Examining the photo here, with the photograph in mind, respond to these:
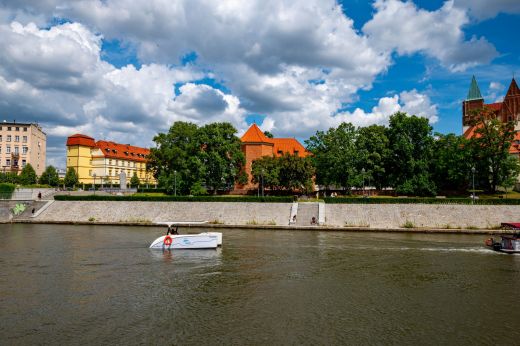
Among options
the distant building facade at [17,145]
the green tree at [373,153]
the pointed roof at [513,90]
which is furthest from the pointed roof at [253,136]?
the pointed roof at [513,90]

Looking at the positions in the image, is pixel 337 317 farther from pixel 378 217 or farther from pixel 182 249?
pixel 378 217

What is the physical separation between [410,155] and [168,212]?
35835mm

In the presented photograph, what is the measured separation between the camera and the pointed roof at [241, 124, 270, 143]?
7470cm

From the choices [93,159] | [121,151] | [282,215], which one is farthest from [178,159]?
[121,151]

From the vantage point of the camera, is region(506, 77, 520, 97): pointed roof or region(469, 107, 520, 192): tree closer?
region(469, 107, 520, 192): tree

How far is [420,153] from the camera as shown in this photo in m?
58.7

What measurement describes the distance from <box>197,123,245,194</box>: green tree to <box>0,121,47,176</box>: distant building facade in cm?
4993

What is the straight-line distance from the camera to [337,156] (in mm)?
58938

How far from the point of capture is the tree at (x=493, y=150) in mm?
54062

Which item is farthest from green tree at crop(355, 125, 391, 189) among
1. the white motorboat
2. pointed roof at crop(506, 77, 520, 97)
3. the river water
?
pointed roof at crop(506, 77, 520, 97)

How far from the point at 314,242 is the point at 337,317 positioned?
1706 centimetres

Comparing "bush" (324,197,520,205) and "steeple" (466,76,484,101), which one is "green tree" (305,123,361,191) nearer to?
"bush" (324,197,520,205)

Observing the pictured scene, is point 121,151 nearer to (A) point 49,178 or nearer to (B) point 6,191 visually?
(A) point 49,178

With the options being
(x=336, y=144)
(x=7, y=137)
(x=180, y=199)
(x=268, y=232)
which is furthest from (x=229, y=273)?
(x=7, y=137)
